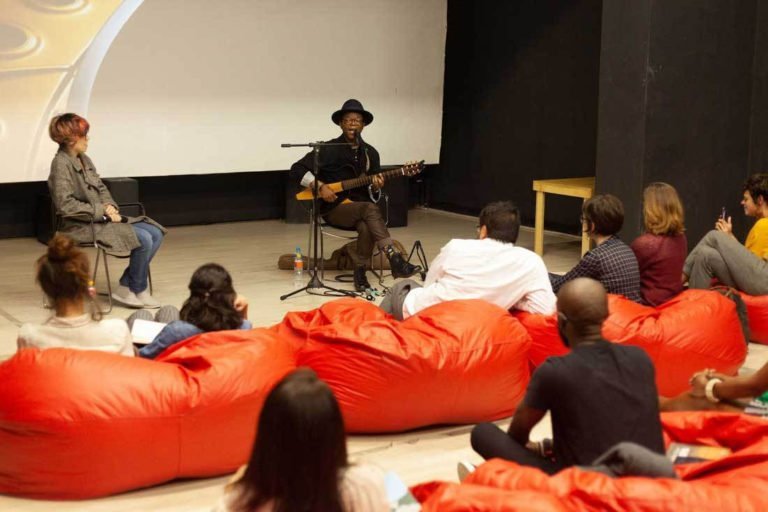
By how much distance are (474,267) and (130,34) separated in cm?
451

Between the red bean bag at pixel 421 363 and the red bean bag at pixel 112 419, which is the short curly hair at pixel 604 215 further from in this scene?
the red bean bag at pixel 112 419

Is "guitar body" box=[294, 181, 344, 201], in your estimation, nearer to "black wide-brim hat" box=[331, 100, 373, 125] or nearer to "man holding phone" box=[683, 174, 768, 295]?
"black wide-brim hat" box=[331, 100, 373, 125]

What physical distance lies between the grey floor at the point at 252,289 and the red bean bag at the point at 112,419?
3.2 inches

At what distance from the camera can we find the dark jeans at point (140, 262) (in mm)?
6164

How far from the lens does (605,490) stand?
2.63 m

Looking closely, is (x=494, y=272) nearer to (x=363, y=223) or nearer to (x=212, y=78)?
(x=363, y=223)

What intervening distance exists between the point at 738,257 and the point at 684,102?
2.01 metres

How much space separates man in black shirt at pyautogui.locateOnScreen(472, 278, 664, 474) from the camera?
9.12 feet

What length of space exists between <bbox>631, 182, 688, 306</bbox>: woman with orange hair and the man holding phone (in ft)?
1.71

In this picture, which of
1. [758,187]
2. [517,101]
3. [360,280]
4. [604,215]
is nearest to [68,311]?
[604,215]

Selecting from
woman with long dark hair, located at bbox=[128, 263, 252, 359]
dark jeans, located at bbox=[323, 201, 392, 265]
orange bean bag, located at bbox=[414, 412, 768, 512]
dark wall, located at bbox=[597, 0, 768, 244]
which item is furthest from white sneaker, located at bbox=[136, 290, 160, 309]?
orange bean bag, located at bbox=[414, 412, 768, 512]

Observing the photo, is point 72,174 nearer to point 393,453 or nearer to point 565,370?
point 393,453

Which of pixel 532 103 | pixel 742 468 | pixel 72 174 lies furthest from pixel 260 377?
pixel 532 103

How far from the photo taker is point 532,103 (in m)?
9.37
